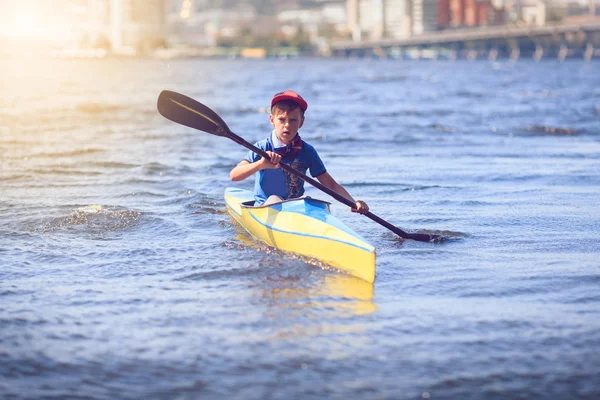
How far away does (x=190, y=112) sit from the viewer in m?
7.88

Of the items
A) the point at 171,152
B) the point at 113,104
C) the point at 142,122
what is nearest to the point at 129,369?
the point at 171,152

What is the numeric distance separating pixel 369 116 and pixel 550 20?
481ft

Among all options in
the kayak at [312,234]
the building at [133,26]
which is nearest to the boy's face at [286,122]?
the kayak at [312,234]

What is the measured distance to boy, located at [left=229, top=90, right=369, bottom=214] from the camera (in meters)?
6.89

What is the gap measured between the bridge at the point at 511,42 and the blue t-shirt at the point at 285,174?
340 ft

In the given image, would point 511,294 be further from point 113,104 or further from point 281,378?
point 113,104

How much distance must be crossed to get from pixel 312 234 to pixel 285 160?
2.91 ft

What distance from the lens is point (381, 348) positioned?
4.81m

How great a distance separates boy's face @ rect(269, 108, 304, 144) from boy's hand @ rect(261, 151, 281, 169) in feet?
0.92

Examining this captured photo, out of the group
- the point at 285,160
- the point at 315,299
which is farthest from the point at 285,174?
the point at 315,299

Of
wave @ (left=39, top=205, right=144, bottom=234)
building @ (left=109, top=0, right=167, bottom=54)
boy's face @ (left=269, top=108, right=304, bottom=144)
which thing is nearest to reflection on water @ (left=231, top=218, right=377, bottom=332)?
boy's face @ (left=269, top=108, right=304, bottom=144)

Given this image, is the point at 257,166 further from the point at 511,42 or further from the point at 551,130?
the point at 511,42

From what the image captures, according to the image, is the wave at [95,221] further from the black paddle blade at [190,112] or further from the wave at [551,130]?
the wave at [551,130]

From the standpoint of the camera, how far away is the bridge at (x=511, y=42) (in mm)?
111188
